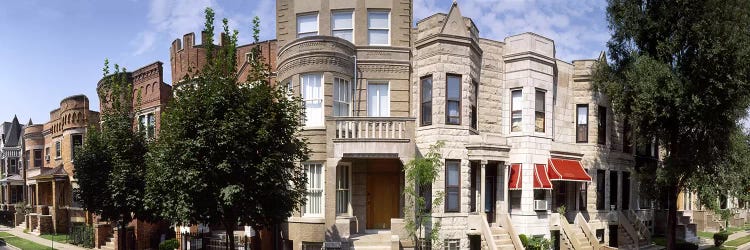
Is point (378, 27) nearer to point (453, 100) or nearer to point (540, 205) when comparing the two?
point (453, 100)

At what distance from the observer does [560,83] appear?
23.9 meters

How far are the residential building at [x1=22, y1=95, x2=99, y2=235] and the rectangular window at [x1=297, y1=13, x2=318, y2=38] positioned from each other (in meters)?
19.7

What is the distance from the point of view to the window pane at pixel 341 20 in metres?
20.2

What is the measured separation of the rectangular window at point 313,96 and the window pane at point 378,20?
3.42 metres

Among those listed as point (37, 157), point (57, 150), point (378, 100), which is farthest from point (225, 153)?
point (37, 157)

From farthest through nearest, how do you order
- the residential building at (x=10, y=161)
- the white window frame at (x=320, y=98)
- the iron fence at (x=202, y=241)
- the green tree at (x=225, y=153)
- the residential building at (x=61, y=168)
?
the residential building at (x=10, y=161) < the residential building at (x=61, y=168) < the iron fence at (x=202, y=241) < the white window frame at (x=320, y=98) < the green tree at (x=225, y=153)

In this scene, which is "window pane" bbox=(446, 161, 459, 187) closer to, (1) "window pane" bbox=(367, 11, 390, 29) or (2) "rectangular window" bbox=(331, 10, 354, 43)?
(1) "window pane" bbox=(367, 11, 390, 29)

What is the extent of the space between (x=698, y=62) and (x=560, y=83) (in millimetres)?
5770

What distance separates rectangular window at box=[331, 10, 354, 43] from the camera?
20172 mm

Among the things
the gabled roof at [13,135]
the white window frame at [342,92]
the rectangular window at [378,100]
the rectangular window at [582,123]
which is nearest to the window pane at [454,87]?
the rectangular window at [378,100]

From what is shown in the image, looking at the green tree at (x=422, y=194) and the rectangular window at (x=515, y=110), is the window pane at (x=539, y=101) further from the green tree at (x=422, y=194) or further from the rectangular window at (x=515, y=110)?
the green tree at (x=422, y=194)

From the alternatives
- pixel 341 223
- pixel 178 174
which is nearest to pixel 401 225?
pixel 341 223

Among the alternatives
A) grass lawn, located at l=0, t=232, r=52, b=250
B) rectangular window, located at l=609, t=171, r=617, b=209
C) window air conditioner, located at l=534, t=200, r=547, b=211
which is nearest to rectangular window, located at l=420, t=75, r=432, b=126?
window air conditioner, located at l=534, t=200, r=547, b=211

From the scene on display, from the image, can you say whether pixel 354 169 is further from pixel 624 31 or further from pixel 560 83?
pixel 624 31
